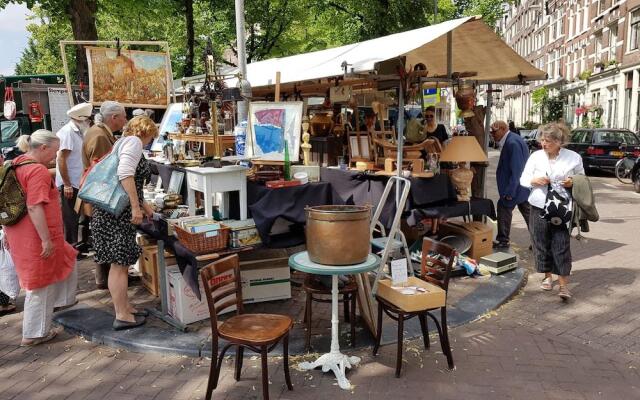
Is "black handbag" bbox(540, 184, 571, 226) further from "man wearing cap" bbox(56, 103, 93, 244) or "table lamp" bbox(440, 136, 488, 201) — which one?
"man wearing cap" bbox(56, 103, 93, 244)

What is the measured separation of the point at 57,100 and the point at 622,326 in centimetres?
1313

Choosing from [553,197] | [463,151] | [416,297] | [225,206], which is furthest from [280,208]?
[553,197]

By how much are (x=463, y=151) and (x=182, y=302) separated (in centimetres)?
346

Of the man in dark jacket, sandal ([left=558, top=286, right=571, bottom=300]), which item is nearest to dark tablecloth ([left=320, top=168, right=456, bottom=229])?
the man in dark jacket

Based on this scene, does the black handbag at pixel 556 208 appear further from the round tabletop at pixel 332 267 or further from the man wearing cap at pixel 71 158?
the man wearing cap at pixel 71 158

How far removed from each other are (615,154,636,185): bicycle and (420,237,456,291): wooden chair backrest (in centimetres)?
1248

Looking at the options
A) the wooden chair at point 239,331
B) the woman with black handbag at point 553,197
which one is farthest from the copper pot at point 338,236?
the woman with black handbag at point 553,197

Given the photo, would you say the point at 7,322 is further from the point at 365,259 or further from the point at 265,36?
the point at 265,36

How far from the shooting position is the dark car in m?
14.9

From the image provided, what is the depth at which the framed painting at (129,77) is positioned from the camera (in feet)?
20.0

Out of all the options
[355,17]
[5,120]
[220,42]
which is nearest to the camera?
[5,120]

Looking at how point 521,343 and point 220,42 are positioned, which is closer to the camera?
point 521,343

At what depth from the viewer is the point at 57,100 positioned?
12.7 m

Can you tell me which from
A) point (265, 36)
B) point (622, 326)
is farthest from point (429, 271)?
point (265, 36)
